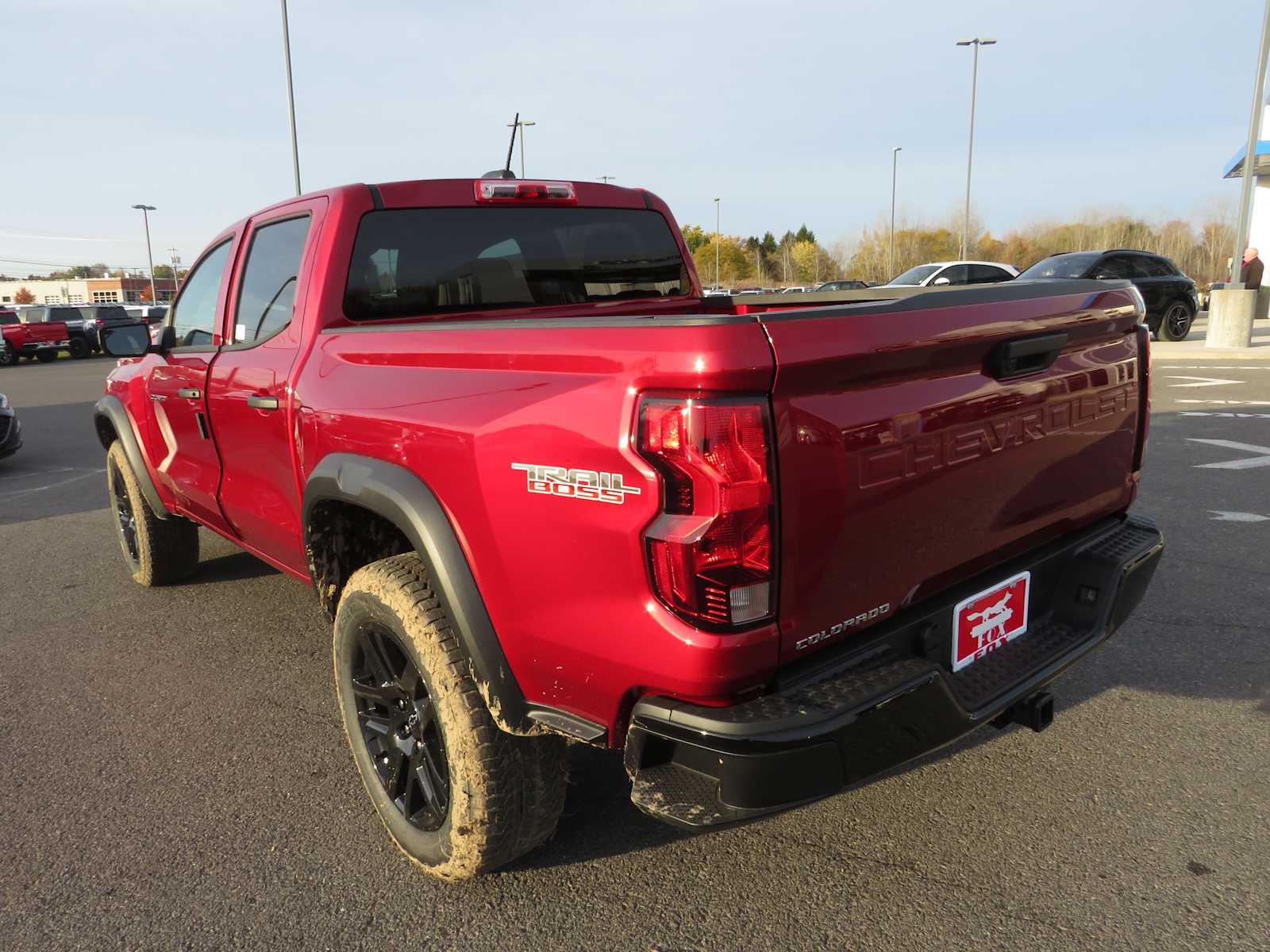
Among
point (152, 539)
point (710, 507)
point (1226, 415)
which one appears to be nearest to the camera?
point (710, 507)

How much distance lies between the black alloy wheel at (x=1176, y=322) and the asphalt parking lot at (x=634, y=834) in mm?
16441

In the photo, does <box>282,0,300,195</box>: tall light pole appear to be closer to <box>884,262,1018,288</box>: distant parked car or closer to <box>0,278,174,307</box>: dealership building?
<box>884,262,1018,288</box>: distant parked car

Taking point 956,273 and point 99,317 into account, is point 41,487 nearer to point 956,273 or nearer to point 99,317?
point 956,273

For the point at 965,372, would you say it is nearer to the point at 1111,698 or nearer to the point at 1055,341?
the point at 1055,341

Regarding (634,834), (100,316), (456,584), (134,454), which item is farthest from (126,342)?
(100,316)

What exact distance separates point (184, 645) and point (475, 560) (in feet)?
8.91

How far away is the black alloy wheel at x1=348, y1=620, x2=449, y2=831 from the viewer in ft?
8.02

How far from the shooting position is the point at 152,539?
4742mm

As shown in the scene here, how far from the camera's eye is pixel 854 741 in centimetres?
182

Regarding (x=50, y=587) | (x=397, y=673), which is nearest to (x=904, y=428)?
(x=397, y=673)

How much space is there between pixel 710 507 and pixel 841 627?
0.46 metres

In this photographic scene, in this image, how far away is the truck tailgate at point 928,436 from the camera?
69.8 inches

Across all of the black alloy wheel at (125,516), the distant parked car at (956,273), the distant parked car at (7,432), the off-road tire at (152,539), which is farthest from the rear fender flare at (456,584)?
the distant parked car at (956,273)

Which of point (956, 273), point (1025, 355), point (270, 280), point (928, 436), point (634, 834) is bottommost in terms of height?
point (634, 834)
